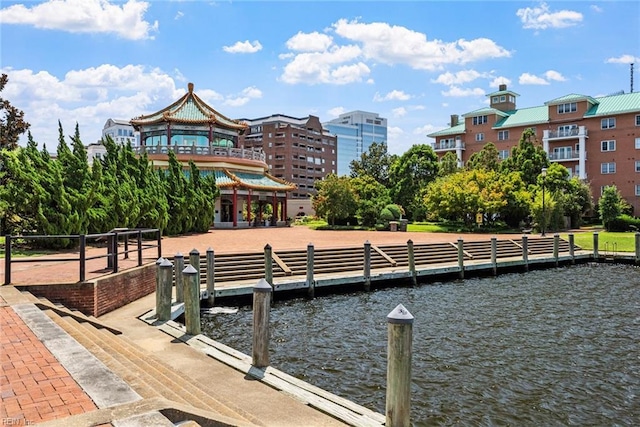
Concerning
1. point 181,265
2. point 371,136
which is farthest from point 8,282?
point 371,136

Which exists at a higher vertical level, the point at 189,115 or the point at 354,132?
the point at 354,132

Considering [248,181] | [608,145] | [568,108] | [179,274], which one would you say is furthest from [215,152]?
[608,145]

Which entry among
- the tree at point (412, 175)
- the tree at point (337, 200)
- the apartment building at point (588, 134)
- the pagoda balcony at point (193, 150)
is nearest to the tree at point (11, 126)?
the pagoda balcony at point (193, 150)

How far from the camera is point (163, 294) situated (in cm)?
1062

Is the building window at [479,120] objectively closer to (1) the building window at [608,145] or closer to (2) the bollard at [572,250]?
(1) the building window at [608,145]

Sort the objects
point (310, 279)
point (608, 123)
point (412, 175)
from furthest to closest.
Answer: point (412, 175)
point (608, 123)
point (310, 279)

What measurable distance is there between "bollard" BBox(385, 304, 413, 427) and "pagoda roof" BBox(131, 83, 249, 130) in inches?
1609

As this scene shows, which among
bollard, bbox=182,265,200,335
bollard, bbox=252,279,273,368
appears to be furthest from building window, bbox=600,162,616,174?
bollard, bbox=252,279,273,368

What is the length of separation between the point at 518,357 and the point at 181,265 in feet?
26.8

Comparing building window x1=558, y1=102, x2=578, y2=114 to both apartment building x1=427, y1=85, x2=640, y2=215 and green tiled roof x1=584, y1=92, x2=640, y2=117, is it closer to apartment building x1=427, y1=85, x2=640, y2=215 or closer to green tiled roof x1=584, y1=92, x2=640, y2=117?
apartment building x1=427, y1=85, x2=640, y2=215

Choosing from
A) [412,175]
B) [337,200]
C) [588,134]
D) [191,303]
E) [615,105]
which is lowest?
[191,303]

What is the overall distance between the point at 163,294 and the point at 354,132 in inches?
6435

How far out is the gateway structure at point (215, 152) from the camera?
4247 centimetres

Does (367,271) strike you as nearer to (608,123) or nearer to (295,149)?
(608,123)
